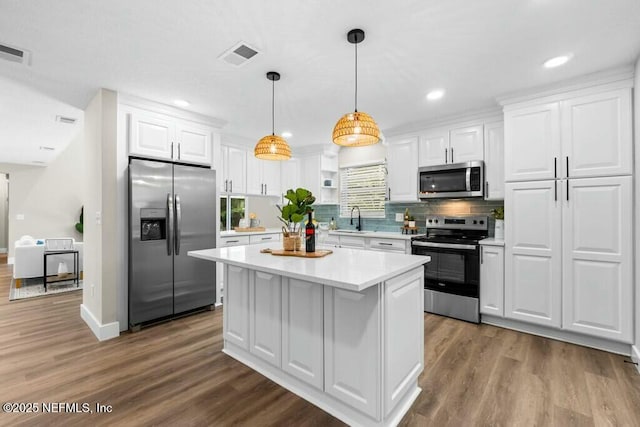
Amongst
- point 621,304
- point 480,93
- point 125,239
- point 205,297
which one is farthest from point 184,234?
point 621,304

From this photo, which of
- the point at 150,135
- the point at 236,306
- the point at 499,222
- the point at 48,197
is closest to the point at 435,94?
the point at 499,222

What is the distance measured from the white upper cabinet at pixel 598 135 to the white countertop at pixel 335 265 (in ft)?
6.75

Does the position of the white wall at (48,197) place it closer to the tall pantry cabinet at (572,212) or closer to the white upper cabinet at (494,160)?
the white upper cabinet at (494,160)

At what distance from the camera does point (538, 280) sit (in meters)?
3.10

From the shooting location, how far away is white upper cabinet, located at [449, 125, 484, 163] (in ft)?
12.3

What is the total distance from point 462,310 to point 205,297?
3.13 metres

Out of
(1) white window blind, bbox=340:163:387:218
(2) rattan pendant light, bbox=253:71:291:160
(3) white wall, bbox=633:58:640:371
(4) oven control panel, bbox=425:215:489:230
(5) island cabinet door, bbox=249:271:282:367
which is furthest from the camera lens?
(1) white window blind, bbox=340:163:387:218

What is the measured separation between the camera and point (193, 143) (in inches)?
152

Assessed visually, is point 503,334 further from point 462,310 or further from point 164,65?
point 164,65

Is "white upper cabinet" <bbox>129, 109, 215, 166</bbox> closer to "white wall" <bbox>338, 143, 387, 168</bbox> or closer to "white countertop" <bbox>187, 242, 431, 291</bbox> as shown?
"white countertop" <bbox>187, 242, 431, 291</bbox>

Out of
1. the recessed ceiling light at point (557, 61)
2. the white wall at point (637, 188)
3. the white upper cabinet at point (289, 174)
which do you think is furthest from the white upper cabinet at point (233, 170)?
the white wall at point (637, 188)

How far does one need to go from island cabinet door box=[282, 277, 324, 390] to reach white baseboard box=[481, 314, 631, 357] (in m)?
2.44

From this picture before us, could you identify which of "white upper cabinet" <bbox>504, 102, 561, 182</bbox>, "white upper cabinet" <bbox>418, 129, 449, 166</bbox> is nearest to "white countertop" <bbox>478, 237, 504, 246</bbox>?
"white upper cabinet" <bbox>504, 102, 561, 182</bbox>

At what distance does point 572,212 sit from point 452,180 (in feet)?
4.22
